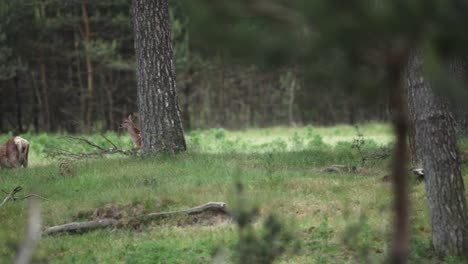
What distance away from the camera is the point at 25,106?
41.0 m

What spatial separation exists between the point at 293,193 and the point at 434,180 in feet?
9.38

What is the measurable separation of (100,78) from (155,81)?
88.0 feet

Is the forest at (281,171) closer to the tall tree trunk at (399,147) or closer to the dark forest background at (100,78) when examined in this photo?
the tall tree trunk at (399,147)

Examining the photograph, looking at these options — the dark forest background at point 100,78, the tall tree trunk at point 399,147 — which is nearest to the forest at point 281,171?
the tall tree trunk at point 399,147

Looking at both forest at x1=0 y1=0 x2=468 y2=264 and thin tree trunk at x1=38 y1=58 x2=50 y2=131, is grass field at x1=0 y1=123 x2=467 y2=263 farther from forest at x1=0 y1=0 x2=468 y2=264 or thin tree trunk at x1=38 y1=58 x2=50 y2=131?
thin tree trunk at x1=38 y1=58 x2=50 y2=131

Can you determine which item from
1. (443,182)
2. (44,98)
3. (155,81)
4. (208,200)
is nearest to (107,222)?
(208,200)

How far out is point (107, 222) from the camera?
9633mm

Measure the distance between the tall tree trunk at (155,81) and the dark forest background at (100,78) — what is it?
556 inches

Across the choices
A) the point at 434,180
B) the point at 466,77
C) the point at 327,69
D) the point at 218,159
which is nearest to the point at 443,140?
the point at 434,180

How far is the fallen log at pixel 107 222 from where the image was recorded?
955cm

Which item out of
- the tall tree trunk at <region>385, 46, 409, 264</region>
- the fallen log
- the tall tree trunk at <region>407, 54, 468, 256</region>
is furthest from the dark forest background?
the tall tree trunk at <region>385, 46, 409, 264</region>

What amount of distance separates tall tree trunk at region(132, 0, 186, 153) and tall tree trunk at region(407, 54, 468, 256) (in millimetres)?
6932

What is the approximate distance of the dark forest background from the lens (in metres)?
32.8

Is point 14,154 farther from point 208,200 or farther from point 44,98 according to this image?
point 44,98
